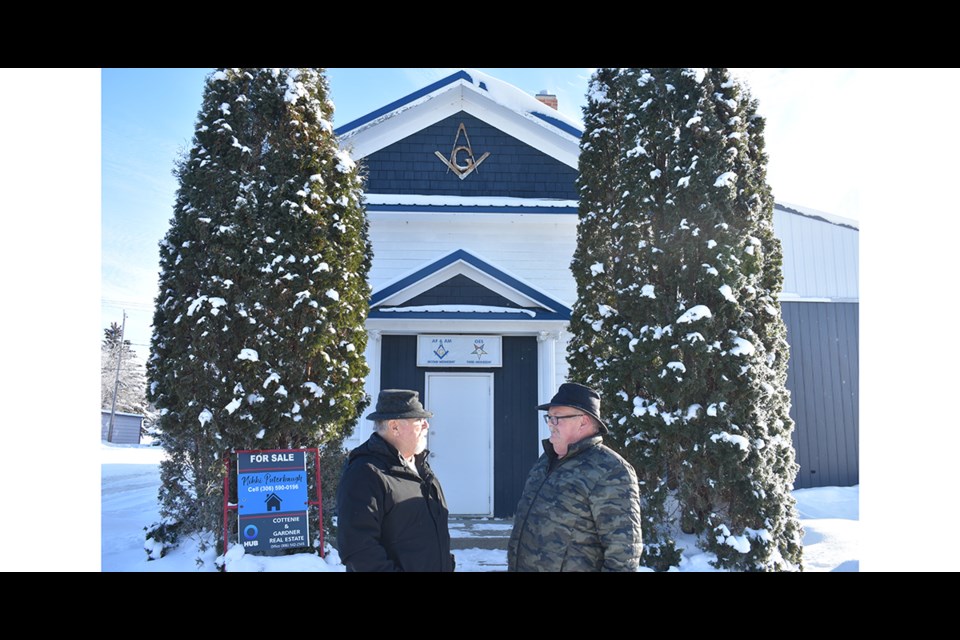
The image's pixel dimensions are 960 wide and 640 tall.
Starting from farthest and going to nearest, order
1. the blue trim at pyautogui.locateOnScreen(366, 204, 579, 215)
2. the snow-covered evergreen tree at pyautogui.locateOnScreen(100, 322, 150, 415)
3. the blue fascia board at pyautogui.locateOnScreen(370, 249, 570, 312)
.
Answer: the snow-covered evergreen tree at pyautogui.locateOnScreen(100, 322, 150, 415) → the blue trim at pyautogui.locateOnScreen(366, 204, 579, 215) → the blue fascia board at pyautogui.locateOnScreen(370, 249, 570, 312)

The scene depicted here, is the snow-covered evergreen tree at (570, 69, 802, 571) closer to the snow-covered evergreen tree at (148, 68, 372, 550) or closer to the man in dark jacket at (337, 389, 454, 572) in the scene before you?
the snow-covered evergreen tree at (148, 68, 372, 550)

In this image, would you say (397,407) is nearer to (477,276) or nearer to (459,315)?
(459,315)

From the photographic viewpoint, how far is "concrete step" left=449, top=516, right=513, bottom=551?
26.2 ft

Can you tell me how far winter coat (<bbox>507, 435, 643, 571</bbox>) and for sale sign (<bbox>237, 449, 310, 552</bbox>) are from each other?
364 cm

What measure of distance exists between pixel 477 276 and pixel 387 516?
6.65m

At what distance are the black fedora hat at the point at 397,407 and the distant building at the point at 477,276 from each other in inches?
223

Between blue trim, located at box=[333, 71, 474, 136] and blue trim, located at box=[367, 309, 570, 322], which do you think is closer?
blue trim, located at box=[367, 309, 570, 322]

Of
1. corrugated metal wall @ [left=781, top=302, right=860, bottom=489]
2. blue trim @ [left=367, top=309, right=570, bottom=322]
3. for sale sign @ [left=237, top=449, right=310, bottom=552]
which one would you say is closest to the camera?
for sale sign @ [left=237, top=449, right=310, bottom=552]

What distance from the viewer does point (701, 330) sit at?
618 cm

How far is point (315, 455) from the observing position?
6.83 metres

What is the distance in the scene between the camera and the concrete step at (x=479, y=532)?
7.99m

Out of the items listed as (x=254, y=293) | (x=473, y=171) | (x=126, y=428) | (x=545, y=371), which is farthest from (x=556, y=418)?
(x=126, y=428)

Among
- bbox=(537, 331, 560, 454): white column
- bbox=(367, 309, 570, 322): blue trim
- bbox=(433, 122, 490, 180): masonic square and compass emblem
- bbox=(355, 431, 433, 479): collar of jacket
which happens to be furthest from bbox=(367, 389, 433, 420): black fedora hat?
bbox=(433, 122, 490, 180): masonic square and compass emblem

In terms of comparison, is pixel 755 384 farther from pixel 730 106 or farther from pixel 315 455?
pixel 315 455
